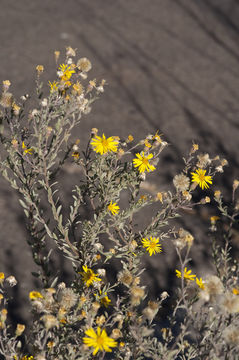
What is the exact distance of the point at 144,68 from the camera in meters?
6.37

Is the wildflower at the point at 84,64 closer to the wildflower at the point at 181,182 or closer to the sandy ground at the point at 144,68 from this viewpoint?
the wildflower at the point at 181,182

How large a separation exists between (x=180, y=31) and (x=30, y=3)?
2961 mm

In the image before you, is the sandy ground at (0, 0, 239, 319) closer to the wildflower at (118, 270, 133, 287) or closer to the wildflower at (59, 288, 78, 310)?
the wildflower at (59, 288, 78, 310)

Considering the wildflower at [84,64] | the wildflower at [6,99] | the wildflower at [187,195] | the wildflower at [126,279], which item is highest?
the wildflower at [84,64]

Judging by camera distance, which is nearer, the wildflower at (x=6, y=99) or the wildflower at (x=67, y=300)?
the wildflower at (x=67, y=300)

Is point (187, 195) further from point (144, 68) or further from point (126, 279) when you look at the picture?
point (144, 68)

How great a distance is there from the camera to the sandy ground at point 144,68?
15.0 ft

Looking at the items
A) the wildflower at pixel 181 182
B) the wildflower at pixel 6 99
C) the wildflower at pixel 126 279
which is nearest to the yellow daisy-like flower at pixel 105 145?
the wildflower at pixel 181 182

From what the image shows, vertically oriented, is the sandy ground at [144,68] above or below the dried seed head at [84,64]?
below

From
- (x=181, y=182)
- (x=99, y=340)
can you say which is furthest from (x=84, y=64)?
(x=99, y=340)

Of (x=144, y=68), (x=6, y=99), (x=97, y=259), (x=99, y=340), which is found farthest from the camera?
(x=144, y=68)

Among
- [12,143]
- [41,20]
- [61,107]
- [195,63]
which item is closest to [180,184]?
[61,107]

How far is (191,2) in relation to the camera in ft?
27.8

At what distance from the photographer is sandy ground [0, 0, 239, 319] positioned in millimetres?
4568
